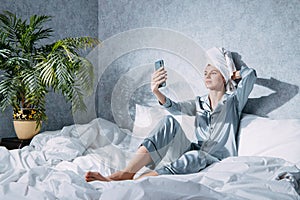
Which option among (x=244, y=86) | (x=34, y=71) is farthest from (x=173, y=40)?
(x=34, y=71)

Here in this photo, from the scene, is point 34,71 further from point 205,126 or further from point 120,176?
point 205,126

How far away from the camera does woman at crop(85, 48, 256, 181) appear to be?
1.95 metres

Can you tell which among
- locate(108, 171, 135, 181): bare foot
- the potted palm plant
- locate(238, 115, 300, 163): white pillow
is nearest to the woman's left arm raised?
locate(238, 115, 300, 163): white pillow

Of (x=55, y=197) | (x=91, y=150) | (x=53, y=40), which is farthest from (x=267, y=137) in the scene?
(x=53, y=40)

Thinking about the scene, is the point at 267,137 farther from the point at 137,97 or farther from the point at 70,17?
the point at 70,17

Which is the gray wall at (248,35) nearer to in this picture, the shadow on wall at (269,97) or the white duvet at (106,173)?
the shadow on wall at (269,97)

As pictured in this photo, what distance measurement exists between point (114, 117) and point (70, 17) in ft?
3.17

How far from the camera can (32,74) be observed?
2.43 m

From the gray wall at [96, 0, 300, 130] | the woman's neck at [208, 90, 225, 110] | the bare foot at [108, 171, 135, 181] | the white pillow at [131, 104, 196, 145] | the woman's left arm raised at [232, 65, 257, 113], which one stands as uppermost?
the gray wall at [96, 0, 300, 130]

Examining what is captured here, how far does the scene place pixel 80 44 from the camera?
274 centimetres

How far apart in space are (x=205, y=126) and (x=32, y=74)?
1.17 meters

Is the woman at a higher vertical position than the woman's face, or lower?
lower

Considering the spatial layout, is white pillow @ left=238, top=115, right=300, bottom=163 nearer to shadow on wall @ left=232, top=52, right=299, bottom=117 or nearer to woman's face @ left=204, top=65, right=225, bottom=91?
shadow on wall @ left=232, top=52, right=299, bottom=117

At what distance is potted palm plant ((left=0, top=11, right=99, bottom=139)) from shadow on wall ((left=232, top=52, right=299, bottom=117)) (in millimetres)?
1107
